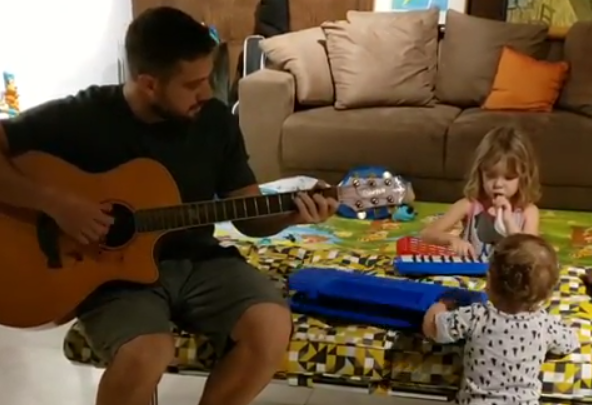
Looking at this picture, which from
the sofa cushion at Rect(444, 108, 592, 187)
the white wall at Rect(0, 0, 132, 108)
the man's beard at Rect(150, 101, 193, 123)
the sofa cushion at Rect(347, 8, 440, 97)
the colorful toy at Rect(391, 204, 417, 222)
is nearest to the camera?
the man's beard at Rect(150, 101, 193, 123)

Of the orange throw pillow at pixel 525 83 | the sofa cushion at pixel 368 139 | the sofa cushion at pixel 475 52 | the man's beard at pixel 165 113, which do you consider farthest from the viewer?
the sofa cushion at pixel 475 52

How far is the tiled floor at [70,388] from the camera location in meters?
2.40

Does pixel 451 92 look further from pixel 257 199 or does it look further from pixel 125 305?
pixel 125 305

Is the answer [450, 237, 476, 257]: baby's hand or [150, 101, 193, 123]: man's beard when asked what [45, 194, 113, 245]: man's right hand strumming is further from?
[450, 237, 476, 257]: baby's hand

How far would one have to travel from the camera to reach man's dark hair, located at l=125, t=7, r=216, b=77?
6.25 feet

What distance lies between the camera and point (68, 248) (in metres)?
1.87

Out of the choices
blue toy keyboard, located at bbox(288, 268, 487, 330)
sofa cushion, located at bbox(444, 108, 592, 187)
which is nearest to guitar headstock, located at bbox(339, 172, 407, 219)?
blue toy keyboard, located at bbox(288, 268, 487, 330)

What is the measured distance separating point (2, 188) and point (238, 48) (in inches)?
129

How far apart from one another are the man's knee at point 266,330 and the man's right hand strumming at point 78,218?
35 centimetres

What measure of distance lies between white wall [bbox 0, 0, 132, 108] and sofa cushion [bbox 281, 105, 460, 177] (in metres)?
1.55

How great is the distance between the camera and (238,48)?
5004 millimetres

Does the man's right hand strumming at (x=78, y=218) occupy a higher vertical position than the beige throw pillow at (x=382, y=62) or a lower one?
higher

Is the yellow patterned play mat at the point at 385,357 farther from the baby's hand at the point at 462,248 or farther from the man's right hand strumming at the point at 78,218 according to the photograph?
the man's right hand strumming at the point at 78,218

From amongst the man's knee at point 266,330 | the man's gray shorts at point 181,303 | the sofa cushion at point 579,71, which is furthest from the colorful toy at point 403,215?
the man's knee at point 266,330
